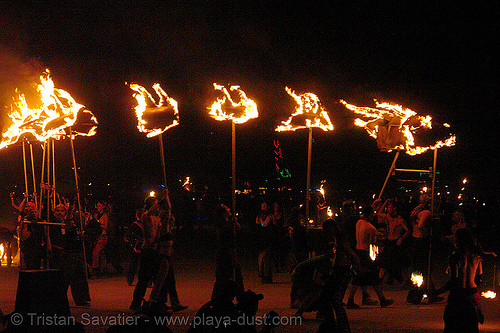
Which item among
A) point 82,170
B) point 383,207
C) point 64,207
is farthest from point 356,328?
point 82,170

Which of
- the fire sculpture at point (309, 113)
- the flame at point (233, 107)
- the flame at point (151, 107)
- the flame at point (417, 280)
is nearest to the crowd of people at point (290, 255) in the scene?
the flame at point (417, 280)

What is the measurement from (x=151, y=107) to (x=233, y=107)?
1.42 m

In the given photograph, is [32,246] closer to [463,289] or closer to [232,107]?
[232,107]

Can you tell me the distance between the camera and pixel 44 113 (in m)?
9.20

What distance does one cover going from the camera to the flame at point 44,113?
8.95m

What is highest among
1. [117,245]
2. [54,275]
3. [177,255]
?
[54,275]

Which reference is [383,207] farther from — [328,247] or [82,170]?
[82,170]

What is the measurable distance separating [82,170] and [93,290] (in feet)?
58.4

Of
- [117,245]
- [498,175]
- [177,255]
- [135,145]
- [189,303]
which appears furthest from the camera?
[498,175]

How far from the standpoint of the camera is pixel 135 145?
26484 mm

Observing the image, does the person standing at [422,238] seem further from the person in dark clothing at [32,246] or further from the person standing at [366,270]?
the person in dark clothing at [32,246]

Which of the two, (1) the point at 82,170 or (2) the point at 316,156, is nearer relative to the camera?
(1) the point at 82,170

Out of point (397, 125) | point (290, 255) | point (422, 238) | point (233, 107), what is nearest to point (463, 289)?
point (233, 107)

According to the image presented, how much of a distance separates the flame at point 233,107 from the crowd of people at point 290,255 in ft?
5.44
